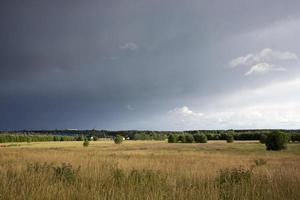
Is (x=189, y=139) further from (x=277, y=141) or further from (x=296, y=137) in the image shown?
(x=277, y=141)

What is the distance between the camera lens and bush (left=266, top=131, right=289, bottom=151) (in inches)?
2248

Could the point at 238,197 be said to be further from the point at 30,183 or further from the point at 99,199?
the point at 30,183

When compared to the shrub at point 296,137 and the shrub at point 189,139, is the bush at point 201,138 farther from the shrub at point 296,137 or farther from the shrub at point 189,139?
the shrub at point 296,137

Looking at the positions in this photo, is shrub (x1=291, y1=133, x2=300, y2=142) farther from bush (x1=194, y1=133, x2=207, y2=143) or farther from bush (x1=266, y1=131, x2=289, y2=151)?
bush (x1=266, y1=131, x2=289, y2=151)

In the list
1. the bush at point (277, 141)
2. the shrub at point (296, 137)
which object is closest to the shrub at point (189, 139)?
the shrub at point (296, 137)

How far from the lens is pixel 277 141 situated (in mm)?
57094

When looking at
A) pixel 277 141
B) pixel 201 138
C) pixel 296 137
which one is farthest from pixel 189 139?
pixel 277 141

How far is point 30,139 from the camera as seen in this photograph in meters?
158

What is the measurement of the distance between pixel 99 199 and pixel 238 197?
90.4 inches

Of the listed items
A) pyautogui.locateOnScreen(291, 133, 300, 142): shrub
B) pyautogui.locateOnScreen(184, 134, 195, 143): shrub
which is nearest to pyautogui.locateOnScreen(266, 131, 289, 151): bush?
pyautogui.locateOnScreen(291, 133, 300, 142): shrub

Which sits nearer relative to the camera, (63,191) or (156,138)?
(63,191)

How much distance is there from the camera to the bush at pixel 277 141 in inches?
2248

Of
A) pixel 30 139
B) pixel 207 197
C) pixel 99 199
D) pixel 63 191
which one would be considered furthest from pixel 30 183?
pixel 30 139

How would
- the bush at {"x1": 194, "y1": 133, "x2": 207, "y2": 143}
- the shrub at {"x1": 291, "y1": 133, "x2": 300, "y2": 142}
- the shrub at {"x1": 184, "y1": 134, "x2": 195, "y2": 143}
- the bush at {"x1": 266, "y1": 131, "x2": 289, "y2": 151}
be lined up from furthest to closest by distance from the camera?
1. the shrub at {"x1": 184, "y1": 134, "x2": 195, "y2": 143}
2. the bush at {"x1": 194, "y1": 133, "x2": 207, "y2": 143}
3. the shrub at {"x1": 291, "y1": 133, "x2": 300, "y2": 142}
4. the bush at {"x1": 266, "y1": 131, "x2": 289, "y2": 151}
